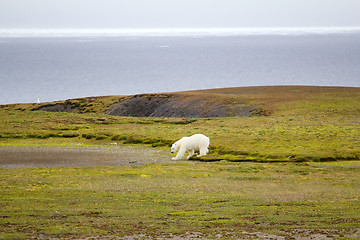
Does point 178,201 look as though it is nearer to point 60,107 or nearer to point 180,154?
point 180,154

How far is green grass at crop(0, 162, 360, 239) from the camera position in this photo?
16.3 metres

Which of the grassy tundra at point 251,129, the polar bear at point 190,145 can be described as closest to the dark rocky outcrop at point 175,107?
the grassy tundra at point 251,129

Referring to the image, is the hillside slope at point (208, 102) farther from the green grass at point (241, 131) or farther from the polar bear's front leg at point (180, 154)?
the polar bear's front leg at point (180, 154)

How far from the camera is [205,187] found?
80.1 ft

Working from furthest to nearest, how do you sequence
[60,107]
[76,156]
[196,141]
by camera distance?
1. [60,107]
2. [76,156]
3. [196,141]

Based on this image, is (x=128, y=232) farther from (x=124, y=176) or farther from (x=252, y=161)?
(x=252, y=161)

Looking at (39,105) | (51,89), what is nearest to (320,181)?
(39,105)

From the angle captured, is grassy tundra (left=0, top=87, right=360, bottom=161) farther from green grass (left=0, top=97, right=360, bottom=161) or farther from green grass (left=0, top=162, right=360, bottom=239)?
green grass (left=0, top=162, right=360, bottom=239)

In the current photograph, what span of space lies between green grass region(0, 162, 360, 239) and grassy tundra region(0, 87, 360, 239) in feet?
0.12

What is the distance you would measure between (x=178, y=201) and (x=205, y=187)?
150 inches

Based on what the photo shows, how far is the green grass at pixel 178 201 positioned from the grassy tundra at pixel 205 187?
0.04 m

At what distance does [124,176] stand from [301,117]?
3404 centimetres

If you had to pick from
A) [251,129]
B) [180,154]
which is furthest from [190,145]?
[251,129]

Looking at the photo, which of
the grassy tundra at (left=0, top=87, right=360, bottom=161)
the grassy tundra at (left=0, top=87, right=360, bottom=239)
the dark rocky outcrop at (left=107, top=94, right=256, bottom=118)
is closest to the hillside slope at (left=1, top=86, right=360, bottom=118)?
the dark rocky outcrop at (left=107, top=94, right=256, bottom=118)
